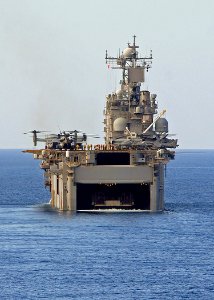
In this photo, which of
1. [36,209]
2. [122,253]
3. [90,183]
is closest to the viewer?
[122,253]

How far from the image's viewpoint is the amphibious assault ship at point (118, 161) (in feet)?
294

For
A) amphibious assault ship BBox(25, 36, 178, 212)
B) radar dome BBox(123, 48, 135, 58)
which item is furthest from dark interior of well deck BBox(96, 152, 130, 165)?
radar dome BBox(123, 48, 135, 58)

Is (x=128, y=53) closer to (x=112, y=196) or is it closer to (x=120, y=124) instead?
(x=120, y=124)

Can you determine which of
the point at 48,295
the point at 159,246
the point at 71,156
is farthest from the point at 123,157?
the point at 48,295

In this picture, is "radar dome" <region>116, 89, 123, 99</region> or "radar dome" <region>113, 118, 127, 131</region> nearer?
"radar dome" <region>113, 118, 127, 131</region>

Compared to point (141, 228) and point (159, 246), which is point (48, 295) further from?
point (141, 228)

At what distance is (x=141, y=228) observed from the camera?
266 feet

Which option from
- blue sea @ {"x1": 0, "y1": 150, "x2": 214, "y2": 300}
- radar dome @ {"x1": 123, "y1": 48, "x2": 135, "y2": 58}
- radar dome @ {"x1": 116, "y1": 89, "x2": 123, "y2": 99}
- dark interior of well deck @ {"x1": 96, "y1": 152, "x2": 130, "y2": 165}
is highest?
radar dome @ {"x1": 123, "y1": 48, "x2": 135, "y2": 58}

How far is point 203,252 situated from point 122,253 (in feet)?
16.3

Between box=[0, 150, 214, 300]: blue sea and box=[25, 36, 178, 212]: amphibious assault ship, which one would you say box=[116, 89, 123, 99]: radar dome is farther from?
box=[0, 150, 214, 300]: blue sea

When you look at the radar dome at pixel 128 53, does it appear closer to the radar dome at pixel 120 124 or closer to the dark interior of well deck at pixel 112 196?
the radar dome at pixel 120 124

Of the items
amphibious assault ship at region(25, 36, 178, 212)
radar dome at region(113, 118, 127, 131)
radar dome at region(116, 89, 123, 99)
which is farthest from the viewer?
radar dome at region(116, 89, 123, 99)

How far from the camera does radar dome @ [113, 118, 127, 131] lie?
100 meters

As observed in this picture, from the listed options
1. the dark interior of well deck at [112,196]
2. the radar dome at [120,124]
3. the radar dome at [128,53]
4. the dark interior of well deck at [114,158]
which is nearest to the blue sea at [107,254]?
the dark interior of well deck at [112,196]
